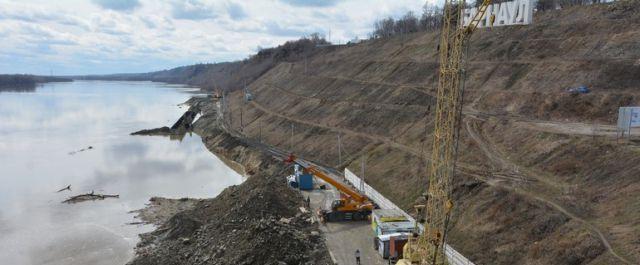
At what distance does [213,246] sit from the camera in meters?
31.4

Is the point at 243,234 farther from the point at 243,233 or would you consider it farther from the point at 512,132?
the point at 512,132

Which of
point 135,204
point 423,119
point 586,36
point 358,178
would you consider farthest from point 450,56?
point 586,36

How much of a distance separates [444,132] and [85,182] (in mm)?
46681

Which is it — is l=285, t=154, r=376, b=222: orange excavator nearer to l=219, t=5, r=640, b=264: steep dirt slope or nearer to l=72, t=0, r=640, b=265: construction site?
l=72, t=0, r=640, b=265: construction site

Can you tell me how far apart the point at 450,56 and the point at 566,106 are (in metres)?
25.1

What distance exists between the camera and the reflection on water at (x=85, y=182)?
37.2 meters

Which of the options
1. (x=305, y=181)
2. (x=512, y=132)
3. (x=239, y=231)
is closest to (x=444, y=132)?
(x=239, y=231)

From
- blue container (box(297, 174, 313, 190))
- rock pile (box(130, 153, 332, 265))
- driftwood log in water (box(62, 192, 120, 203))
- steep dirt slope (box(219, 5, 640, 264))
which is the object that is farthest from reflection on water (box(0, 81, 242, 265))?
steep dirt slope (box(219, 5, 640, 264))

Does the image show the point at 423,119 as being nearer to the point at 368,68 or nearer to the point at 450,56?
the point at 450,56

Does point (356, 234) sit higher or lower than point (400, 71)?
lower

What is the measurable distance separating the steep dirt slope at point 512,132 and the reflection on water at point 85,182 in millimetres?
14180

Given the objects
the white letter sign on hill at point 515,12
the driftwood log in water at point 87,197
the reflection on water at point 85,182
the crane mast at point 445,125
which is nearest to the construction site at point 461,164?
the crane mast at point 445,125

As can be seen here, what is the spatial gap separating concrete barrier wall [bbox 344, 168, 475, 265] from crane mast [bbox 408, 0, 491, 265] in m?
1.71

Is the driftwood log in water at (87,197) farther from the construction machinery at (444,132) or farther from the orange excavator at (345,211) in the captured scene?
the construction machinery at (444,132)
